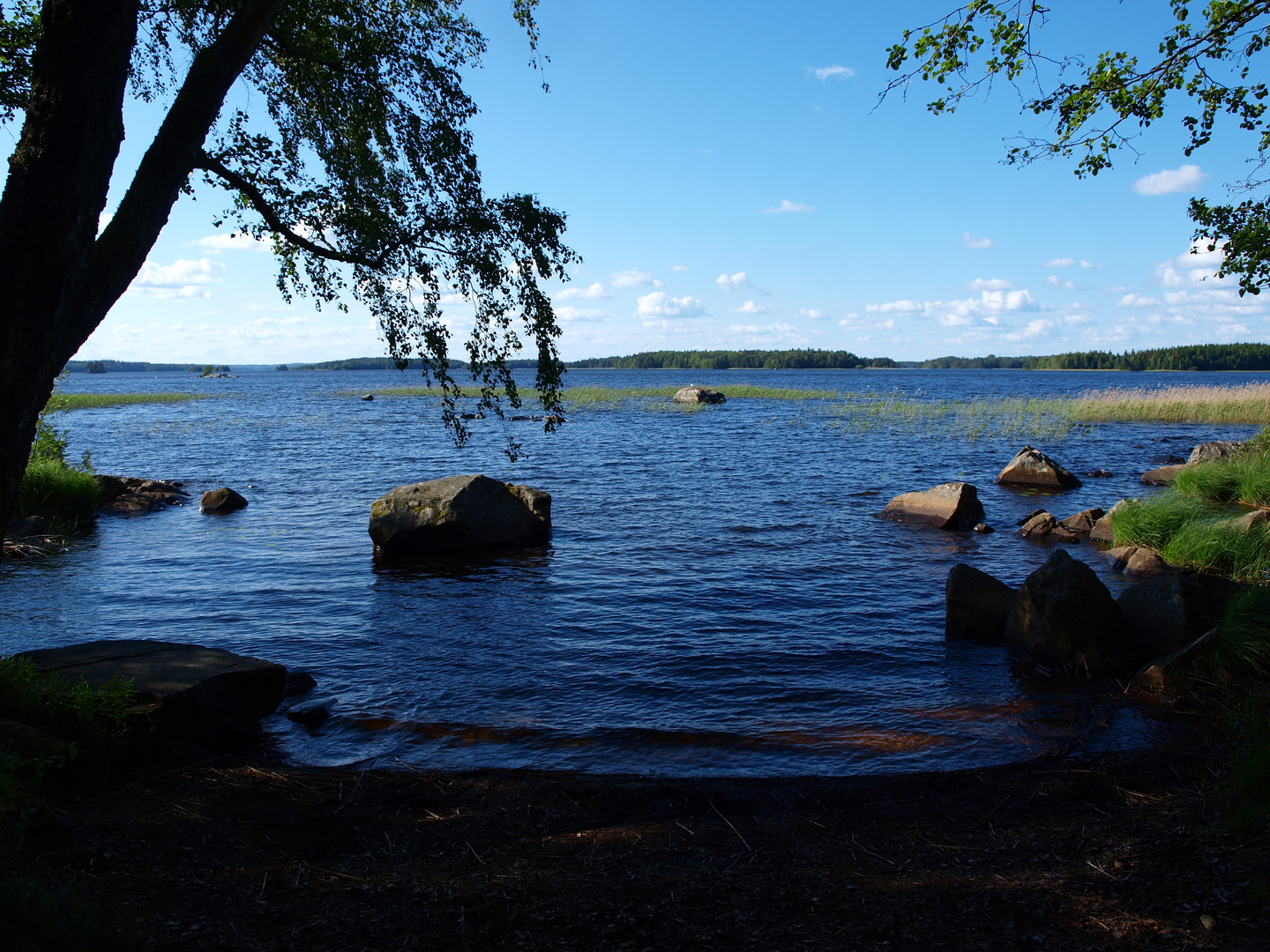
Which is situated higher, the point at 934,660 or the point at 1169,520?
the point at 1169,520

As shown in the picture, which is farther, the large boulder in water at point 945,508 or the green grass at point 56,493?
the green grass at point 56,493

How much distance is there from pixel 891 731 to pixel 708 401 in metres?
68.4

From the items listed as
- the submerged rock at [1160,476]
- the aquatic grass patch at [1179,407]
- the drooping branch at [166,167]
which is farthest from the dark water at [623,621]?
the aquatic grass patch at [1179,407]

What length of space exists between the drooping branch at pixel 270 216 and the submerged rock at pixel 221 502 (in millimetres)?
15555

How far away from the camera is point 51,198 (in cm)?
511

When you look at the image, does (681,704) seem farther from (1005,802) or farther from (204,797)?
(204,797)

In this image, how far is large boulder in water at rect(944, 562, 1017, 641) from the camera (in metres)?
11.6

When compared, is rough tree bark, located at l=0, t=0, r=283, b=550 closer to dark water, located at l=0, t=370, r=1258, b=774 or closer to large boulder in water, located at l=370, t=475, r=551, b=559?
dark water, located at l=0, t=370, r=1258, b=774

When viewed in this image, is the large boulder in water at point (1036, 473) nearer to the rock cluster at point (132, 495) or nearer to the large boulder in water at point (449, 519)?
the large boulder in water at point (449, 519)

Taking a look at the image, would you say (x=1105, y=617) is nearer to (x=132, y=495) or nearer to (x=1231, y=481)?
(x=1231, y=481)

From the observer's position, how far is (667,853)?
5844 millimetres

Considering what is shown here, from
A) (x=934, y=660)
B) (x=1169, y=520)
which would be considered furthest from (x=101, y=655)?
(x=1169, y=520)

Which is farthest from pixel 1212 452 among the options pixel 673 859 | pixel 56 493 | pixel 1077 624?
pixel 56 493

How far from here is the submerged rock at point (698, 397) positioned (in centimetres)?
7544
